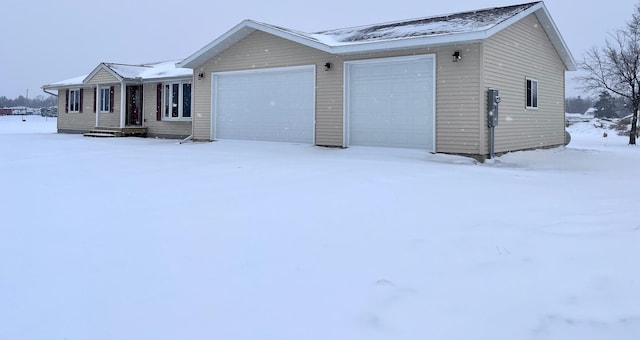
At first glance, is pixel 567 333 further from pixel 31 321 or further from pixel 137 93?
pixel 137 93

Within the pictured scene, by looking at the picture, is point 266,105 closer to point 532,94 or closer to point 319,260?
point 532,94

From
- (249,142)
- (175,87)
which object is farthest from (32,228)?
(175,87)

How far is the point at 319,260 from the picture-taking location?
136 inches

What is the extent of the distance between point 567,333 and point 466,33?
8711 mm

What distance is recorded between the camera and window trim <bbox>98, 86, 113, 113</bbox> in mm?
21734

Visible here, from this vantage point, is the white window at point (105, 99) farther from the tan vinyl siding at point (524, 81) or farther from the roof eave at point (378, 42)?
the tan vinyl siding at point (524, 81)

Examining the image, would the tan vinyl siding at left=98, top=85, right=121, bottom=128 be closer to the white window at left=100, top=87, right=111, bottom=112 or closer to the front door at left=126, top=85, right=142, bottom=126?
the white window at left=100, top=87, right=111, bottom=112

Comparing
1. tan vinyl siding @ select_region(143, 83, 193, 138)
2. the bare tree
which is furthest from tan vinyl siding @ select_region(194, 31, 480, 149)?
the bare tree

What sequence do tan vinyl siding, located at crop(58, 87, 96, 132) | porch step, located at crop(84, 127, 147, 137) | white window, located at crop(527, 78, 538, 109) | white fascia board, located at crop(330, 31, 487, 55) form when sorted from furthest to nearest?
tan vinyl siding, located at crop(58, 87, 96, 132) → porch step, located at crop(84, 127, 147, 137) → white window, located at crop(527, 78, 538, 109) → white fascia board, located at crop(330, 31, 487, 55)

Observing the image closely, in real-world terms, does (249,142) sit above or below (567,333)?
above

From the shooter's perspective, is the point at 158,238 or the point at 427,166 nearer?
the point at 158,238

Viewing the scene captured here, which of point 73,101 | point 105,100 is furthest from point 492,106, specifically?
point 73,101

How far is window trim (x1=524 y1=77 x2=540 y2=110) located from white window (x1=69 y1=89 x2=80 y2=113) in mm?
21065

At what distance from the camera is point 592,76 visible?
22750 mm
